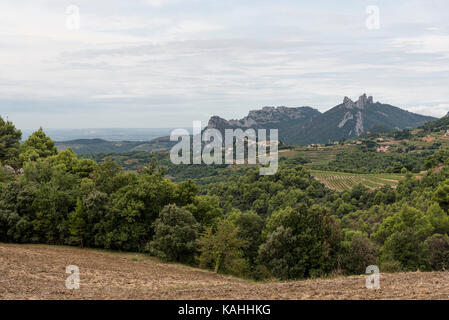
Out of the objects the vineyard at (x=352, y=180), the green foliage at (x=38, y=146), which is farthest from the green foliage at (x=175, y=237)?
the vineyard at (x=352, y=180)

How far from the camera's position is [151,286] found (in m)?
15.0

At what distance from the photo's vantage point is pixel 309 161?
15512 centimetres

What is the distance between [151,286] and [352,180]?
9409 cm

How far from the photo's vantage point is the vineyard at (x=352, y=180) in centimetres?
9025

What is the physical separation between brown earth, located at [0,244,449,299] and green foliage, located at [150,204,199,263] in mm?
5439

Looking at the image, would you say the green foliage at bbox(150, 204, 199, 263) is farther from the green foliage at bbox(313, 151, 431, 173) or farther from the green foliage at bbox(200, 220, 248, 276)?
the green foliage at bbox(313, 151, 431, 173)

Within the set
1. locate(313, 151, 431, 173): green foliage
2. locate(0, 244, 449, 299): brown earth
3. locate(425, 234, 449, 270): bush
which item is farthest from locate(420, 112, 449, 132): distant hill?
locate(0, 244, 449, 299): brown earth

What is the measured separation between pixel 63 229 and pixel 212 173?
12985 centimetres

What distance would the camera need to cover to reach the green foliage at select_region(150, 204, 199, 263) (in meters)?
26.7

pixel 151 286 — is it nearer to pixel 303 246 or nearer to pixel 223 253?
pixel 223 253
